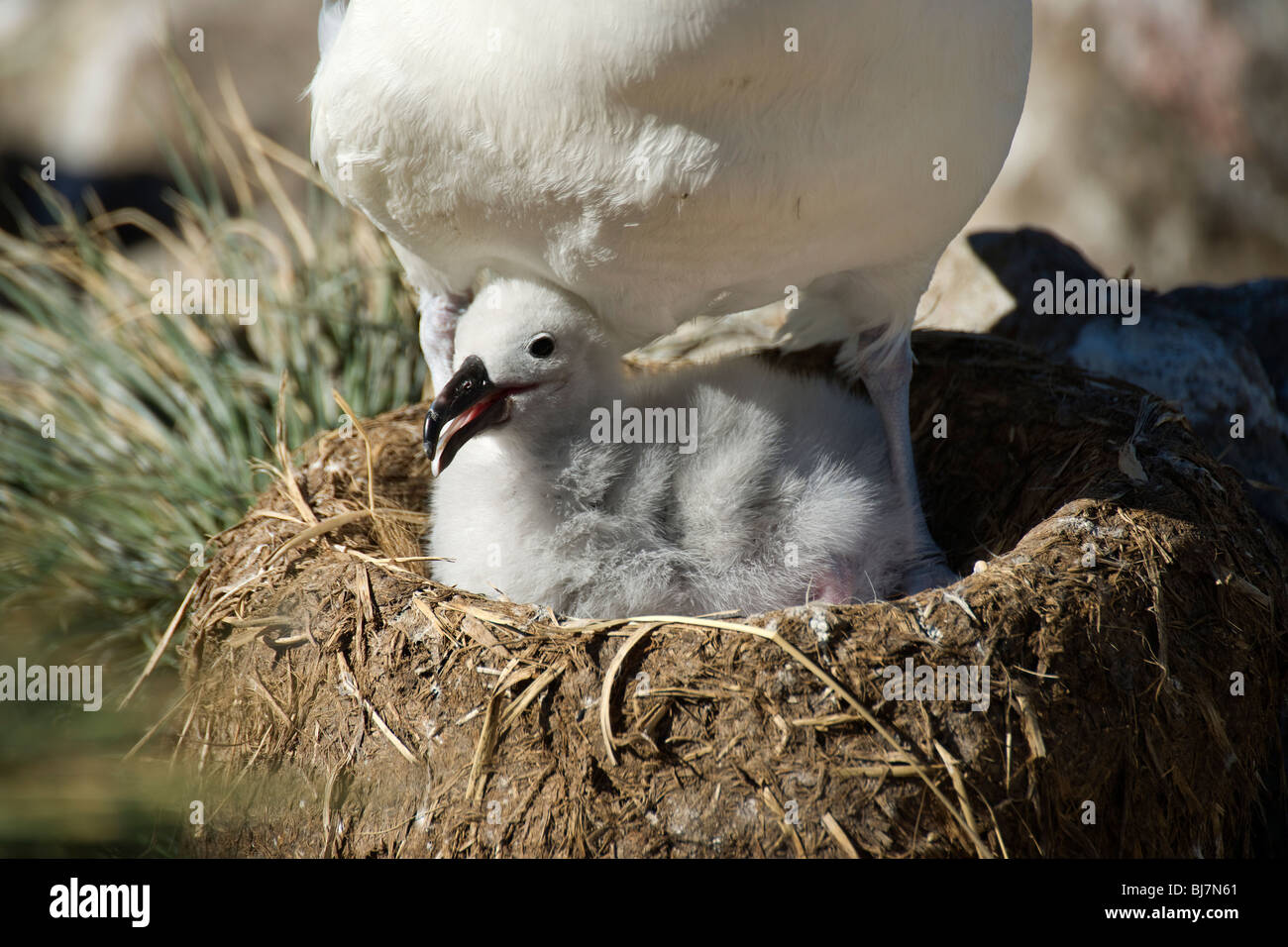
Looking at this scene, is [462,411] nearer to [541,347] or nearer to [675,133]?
[541,347]

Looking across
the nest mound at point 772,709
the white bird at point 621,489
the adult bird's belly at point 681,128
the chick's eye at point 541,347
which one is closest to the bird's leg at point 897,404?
the white bird at point 621,489

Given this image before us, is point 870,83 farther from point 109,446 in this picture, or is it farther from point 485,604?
point 109,446

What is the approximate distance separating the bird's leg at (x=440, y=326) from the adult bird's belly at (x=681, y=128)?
62 centimetres

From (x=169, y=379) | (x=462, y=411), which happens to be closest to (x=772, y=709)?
(x=462, y=411)

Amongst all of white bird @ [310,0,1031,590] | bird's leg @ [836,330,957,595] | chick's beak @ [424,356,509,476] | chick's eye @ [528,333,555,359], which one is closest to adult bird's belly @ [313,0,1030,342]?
white bird @ [310,0,1031,590]

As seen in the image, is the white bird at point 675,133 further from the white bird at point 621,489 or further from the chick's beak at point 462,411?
the chick's beak at point 462,411

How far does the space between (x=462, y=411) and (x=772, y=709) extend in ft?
3.41

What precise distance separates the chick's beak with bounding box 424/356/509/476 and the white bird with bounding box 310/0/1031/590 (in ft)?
0.96

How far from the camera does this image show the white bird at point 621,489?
2709 millimetres

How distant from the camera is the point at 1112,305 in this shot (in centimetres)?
394

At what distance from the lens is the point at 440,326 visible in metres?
3.34

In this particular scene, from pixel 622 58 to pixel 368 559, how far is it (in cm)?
124

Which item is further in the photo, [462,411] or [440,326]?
[440,326]

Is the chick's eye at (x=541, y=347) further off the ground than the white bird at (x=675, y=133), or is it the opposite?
the white bird at (x=675, y=133)
